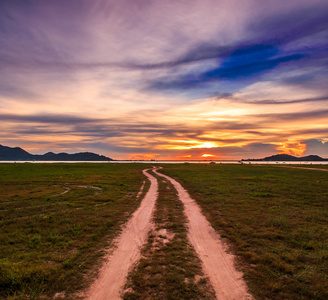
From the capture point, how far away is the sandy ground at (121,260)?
21.2 ft

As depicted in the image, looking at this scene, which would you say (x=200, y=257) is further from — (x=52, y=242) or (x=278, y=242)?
(x=52, y=242)

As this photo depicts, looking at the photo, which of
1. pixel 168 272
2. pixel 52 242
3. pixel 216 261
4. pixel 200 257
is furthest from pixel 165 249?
pixel 52 242

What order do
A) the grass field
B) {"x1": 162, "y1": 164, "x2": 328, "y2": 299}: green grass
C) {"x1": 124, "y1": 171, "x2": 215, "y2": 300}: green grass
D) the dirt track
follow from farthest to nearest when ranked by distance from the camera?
{"x1": 162, "y1": 164, "x2": 328, "y2": 299}: green grass
the grass field
the dirt track
{"x1": 124, "y1": 171, "x2": 215, "y2": 300}: green grass

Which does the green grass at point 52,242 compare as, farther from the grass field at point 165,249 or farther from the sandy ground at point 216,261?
the sandy ground at point 216,261

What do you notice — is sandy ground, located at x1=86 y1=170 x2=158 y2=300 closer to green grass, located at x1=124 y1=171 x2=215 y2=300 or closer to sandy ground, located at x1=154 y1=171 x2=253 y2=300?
green grass, located at x1=124 y1=171 x2=215 y2=300

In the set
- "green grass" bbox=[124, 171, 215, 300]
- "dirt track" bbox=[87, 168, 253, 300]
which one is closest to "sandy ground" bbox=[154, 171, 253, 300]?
"dirt track" bbox=[87, 168, 253, 300]

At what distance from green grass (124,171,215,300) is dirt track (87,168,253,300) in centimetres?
34

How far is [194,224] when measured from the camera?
13516 mm

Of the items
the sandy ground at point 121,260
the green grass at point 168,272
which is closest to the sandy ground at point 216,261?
the green grass at point 168,272

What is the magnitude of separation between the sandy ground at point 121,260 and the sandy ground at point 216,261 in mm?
2970

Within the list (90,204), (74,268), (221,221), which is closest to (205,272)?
(74,268)

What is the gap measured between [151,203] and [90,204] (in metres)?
6.29

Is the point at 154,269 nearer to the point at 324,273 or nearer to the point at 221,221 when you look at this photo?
the point at 324,273

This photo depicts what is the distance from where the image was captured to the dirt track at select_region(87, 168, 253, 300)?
21.3 ft
